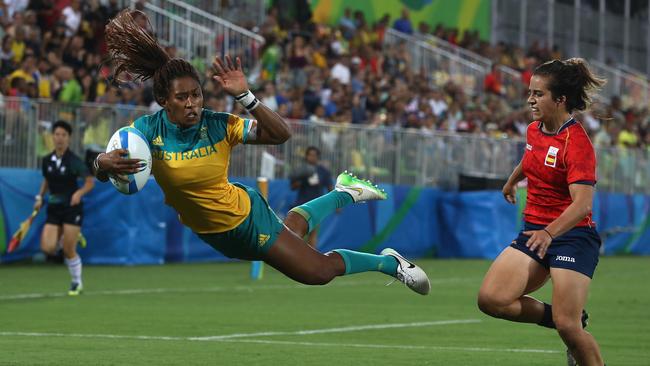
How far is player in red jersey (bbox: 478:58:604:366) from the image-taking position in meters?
8.98

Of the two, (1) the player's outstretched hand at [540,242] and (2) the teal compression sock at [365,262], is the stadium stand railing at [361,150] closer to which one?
(2) the teal compression sock at [365,262]

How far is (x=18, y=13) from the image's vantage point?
2514cm

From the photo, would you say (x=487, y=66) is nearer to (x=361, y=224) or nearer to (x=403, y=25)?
(x=403, y=25)

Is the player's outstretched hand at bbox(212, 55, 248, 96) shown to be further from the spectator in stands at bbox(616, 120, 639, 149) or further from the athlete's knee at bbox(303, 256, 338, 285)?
the spectator in stands at bbox(616, 120, 639, 149)

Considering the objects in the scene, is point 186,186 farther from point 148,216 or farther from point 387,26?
point 387,26

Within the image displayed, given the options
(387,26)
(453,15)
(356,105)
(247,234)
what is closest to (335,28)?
(387,26)

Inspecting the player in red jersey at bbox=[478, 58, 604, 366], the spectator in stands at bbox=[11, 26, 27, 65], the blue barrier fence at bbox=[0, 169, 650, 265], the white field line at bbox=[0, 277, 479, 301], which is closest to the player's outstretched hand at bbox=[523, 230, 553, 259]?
the player in red jersey at bbox=[478, 58, 604, 366]

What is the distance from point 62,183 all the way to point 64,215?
507mm

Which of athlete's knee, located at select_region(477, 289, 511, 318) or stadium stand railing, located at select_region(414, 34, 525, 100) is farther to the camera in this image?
stadium stand railing, located at select_region(414, 34, 525, 100)

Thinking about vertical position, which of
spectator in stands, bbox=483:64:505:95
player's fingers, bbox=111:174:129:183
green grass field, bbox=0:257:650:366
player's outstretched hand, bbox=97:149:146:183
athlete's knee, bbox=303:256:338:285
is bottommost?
green grass field, bbox=0:257:650:366

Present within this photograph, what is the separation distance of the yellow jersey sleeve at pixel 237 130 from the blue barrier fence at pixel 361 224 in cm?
1406

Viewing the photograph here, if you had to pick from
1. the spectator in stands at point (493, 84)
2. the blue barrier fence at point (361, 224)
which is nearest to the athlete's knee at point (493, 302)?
the blue barrier fence at point (361, 224)

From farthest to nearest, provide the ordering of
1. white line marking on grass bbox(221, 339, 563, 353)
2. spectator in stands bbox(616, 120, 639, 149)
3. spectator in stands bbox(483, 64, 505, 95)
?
spectator in stands bbox(483, 64, 505, 95) < spectator in stands bbox(616, 120, 639, 149) < white line marking on grass bbox(221, 339, 563, 353)

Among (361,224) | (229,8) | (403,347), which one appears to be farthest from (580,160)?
(229,8)
